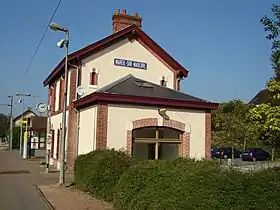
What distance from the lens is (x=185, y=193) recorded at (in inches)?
292

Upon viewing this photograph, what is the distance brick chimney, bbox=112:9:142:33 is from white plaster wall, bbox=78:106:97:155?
293 inches

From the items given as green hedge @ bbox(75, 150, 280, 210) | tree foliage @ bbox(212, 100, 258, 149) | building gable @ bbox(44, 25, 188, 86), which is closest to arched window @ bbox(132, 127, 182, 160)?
green hedge @ bbox(75, 150, 280, 210)

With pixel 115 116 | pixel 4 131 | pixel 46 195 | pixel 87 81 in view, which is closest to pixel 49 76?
pixel 87 81

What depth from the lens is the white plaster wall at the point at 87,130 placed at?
17.7 m

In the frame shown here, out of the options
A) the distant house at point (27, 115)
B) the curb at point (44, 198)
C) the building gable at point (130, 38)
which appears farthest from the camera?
the distant house at point (27, 115)

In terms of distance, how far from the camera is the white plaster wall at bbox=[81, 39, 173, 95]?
75.4 ft

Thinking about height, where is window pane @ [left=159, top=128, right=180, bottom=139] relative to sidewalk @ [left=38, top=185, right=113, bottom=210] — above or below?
above

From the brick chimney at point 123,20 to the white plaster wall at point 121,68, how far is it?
69.7 inches

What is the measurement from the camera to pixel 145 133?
18016 mm

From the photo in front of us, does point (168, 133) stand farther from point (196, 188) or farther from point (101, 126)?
point (196, 188)

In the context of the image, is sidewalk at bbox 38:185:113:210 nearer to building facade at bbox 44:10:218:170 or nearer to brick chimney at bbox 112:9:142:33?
building facade at bbox 44:10:218:170

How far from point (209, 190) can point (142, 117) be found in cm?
1061

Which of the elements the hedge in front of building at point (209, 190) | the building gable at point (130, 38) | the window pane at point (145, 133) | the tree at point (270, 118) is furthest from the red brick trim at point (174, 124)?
the tree at point (270, 118)

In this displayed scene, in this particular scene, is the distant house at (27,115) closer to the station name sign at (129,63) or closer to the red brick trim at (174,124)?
the station name sign at (129,63)
